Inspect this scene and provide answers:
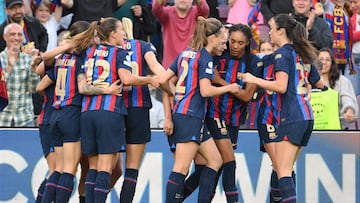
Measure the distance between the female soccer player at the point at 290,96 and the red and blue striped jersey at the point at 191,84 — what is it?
1.50 feet

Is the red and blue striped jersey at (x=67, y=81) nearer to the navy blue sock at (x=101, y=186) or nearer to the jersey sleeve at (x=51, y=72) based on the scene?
the jersey sleeve at (x=51, y=72)

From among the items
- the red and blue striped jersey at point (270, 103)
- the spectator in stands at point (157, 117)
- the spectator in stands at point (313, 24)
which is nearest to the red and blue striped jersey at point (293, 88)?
the red and blue striped jersey at point (270, 103)

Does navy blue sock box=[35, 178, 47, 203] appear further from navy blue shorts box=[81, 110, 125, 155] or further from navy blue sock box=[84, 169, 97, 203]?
navy blue shorts box=[81, 110, 125, 155]

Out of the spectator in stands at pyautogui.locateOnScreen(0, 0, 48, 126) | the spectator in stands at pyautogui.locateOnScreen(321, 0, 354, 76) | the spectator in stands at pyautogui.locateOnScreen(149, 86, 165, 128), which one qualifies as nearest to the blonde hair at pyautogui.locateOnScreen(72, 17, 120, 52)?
the spectator in stands at pyautogui.locateOnScreen(149, 86, 165, 128)

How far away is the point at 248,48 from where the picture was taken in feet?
41.9

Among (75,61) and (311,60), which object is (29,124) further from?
(311,60)

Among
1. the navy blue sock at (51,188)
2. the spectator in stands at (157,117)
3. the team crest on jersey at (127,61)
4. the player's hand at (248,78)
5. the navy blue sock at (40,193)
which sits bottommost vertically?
the navy blue sock at (40,193)

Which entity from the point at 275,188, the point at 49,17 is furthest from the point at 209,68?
the point at 49,17

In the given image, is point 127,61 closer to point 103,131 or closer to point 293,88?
point 103,131

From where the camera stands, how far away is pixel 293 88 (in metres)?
12.2

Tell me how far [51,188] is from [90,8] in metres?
4.10

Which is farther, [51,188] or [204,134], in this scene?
[51,188]

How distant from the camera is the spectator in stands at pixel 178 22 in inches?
627

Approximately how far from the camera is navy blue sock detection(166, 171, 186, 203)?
12211mm
